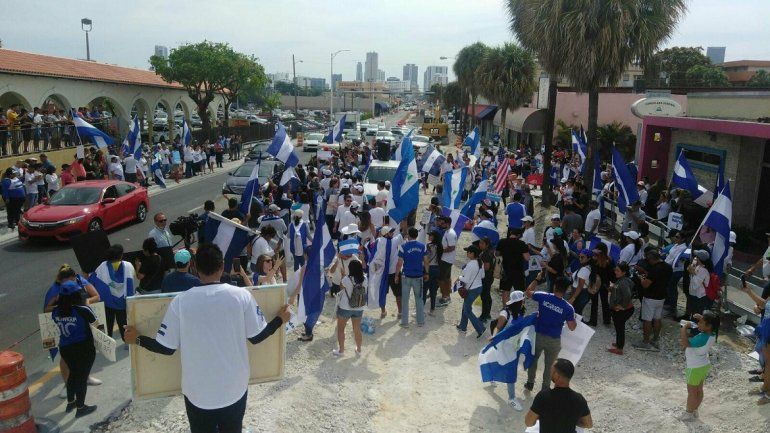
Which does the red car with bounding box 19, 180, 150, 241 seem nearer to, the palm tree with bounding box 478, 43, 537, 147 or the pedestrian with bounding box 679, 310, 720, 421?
the pedestrian with bounding box 679, 310, 720, 421

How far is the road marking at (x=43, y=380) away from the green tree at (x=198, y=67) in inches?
1315

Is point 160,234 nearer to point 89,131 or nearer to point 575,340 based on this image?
point 575,340

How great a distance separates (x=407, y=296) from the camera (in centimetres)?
938

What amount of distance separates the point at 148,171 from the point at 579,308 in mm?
21648

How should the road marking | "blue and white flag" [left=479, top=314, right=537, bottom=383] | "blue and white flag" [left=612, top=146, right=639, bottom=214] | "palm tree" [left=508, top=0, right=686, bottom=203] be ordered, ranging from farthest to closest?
1. "palm tree" [left=508, top=0, right=686, bottom=203]
2. "blue and white flag" [left=612, top=146, right=639, bottom=214]
3. "blue and white flag" [left=479, top=314, right=537, bottom=383]
4. the road marking

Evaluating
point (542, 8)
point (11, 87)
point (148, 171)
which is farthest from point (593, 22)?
point (11, 87)

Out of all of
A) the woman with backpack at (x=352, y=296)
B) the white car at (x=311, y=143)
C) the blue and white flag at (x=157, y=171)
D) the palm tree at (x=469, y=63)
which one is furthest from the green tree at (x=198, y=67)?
the woman with backpack at (x=352, y=296)

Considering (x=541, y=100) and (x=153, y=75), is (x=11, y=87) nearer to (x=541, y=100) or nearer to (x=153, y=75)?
(x=153, y=75)

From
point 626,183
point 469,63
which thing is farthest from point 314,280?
point 469,63

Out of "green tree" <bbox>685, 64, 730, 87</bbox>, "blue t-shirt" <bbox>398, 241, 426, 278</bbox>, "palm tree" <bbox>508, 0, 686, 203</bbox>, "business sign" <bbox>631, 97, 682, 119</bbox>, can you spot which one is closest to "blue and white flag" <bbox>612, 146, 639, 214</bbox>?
"palm tree" <bbox>508, 0, 686, 203</bbox>

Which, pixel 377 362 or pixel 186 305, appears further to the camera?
pixel 377 362

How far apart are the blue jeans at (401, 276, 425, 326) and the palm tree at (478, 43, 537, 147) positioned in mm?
29798

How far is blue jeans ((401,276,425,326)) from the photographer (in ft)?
30.5

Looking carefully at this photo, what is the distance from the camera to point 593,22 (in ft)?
50.3
